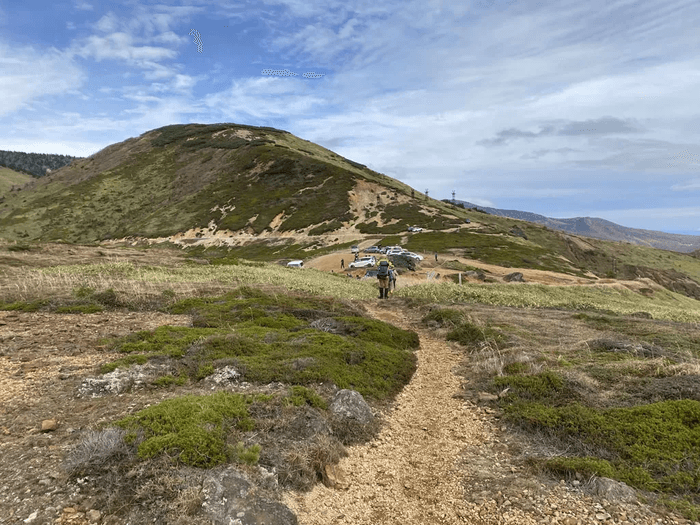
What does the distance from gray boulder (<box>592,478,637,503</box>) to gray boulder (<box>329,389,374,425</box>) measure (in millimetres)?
4196

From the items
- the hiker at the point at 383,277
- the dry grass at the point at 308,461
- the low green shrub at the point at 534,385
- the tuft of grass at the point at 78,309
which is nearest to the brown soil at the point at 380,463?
the dry grass at the point at 308,461

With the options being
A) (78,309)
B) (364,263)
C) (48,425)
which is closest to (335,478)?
(48,425)

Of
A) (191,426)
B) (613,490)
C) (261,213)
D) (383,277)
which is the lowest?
(613,490)

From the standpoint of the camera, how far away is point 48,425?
6.64m

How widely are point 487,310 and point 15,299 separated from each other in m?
22.5

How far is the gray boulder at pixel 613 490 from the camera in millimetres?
5617

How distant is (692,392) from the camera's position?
8375 millimetres

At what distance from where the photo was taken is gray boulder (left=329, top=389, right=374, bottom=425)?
27.0ft

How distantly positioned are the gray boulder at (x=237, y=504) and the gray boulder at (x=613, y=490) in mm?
4515

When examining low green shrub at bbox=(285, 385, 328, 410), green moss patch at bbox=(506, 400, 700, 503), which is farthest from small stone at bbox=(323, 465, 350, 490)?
green moss patch at bbox=(506, 400, 700, 503)

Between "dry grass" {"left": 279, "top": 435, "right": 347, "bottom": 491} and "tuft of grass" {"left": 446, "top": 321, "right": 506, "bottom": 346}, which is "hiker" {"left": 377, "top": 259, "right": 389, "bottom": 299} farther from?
"dry grass" {"left": 279, "top": 435, "right": 347, "bottom": 491}

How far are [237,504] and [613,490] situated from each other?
5428 millimetres

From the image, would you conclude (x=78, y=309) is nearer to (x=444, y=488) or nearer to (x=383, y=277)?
(x=444, y=488)

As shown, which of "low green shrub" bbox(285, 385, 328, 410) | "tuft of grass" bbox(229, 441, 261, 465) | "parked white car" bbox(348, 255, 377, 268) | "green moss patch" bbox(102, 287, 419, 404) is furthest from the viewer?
"parked white car" bbox(348, 255, 377, 268)
